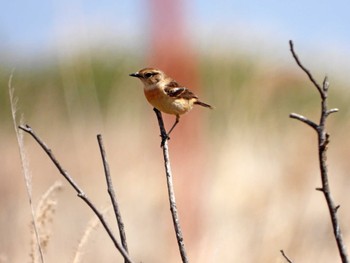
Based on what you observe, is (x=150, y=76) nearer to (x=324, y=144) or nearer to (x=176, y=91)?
(x=176, y=91)

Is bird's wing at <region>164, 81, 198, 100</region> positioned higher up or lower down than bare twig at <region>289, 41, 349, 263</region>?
higher up

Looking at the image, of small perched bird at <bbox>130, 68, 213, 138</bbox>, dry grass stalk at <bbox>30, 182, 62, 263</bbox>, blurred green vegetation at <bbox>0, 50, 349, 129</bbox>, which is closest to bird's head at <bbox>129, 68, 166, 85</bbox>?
small perched bird at <bbox>130, 68, 213, 138</bbox>

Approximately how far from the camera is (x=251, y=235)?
10.5 feet

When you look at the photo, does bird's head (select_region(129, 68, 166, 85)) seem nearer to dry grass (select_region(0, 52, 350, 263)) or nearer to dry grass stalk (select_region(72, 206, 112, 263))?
dry grass (select_region(0, 52, 350, 263))

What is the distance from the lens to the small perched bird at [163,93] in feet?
8.27

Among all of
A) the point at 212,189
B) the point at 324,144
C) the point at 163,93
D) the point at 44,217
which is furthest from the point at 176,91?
the point at 212,189

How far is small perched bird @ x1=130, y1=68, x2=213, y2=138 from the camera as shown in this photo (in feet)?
8.27

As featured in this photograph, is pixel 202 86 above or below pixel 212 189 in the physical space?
above

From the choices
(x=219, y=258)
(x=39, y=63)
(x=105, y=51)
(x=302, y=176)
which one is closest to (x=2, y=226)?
(x=219, y=258)

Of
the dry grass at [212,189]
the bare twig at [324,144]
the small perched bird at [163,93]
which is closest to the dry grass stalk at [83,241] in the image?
the dry grass at [212,189]

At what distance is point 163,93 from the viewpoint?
2.54 meters

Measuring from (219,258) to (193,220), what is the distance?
2.23 feet

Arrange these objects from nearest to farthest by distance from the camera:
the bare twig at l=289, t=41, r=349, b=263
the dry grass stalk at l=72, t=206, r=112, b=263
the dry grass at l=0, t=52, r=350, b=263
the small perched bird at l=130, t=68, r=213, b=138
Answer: the bare twig at l=289, t=41, r=349, b=263, the dry grass stalk at l=72, t=206, r=112, b=263, the small perched bird at l=130, t=68, r=213, b=138, the dry grass at l=0, t=52, r=350, b=263

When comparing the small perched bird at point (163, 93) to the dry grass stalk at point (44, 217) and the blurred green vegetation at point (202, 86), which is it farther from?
the dry grass stalk at point (44, 217)
